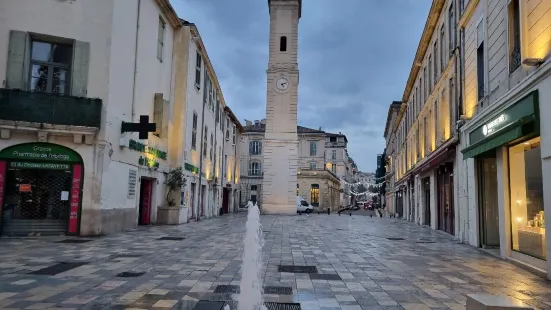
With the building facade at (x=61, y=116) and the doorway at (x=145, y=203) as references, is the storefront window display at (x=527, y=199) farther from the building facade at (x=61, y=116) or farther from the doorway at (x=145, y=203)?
the doorway at (x=145, y=203)

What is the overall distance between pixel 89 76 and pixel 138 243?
247 inches

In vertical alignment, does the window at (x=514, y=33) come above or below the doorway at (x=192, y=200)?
above

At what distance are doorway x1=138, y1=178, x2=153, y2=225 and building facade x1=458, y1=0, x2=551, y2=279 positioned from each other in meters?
14.2

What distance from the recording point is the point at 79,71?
14617 millimetres

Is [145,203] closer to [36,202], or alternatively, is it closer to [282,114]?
[36,202]

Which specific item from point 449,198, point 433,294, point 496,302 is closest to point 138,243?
point 433,294

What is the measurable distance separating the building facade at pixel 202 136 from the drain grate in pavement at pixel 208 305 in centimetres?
1674

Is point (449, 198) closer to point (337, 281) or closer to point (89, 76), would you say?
point (337, 281)

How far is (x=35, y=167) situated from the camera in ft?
46.5

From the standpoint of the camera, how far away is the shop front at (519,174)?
29.0ft

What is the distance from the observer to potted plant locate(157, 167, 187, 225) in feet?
68.9

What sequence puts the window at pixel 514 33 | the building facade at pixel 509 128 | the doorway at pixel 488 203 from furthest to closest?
1. the doorway at pixel 488 203
2. the window at pixel 514 33
3. the building facade at pixel 509 128

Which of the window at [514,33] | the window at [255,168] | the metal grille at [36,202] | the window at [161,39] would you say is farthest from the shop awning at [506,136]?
the window at [255,168]

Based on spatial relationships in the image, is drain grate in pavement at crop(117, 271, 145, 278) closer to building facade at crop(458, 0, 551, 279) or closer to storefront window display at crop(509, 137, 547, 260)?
building facade at crop(458, 0, 551, 279)
